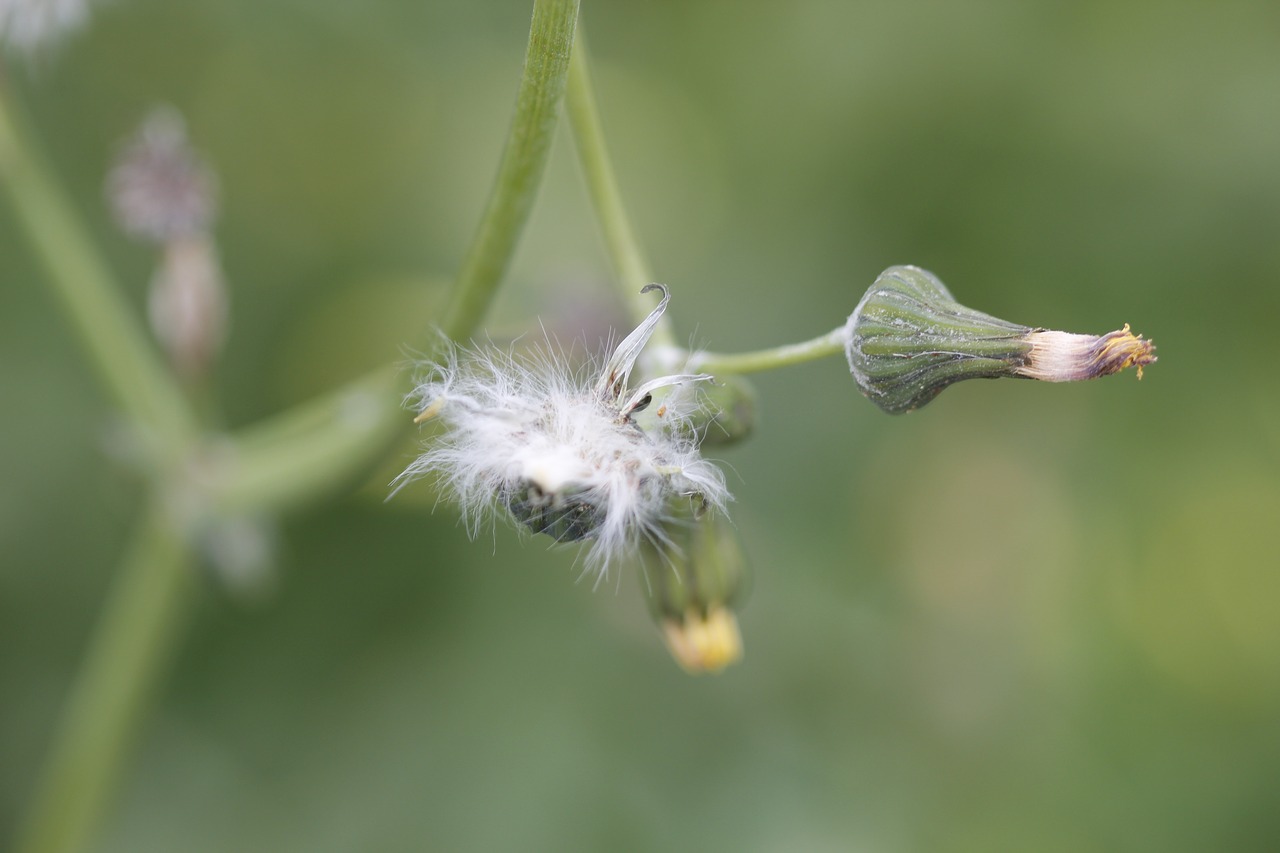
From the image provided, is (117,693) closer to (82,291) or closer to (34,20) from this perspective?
(82,291)

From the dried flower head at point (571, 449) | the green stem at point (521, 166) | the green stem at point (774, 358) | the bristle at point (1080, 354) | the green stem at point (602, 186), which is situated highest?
the green stem at point (602, 186)

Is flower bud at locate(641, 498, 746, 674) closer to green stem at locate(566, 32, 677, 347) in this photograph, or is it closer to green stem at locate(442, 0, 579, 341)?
green stem at locate(566, 32, 677, 347)

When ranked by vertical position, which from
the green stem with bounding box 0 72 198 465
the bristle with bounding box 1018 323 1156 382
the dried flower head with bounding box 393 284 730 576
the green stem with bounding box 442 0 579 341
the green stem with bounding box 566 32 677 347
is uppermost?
the green stem with bounding box 0 72 198 465

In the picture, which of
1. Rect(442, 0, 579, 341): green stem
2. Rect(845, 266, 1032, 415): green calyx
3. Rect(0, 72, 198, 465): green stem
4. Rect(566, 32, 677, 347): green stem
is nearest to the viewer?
Rect(442, 0, 579, 341): green stem

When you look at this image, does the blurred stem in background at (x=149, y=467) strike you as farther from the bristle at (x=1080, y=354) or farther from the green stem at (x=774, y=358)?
the bristle at (x=1080, y=354)

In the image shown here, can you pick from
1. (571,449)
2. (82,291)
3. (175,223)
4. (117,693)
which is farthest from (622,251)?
(117,693)

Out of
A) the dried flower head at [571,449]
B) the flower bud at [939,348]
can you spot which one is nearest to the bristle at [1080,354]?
the flower bud at [939,348]

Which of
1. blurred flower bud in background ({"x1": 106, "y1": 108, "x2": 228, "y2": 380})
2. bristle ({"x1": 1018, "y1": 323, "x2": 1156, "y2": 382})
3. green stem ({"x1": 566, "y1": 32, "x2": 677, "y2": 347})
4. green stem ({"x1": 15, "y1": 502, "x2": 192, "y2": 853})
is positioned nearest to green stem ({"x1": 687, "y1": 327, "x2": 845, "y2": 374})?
green stem ({"x1": 566, "y1": 32, "x2": 677, "y2": 347})
